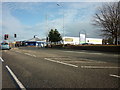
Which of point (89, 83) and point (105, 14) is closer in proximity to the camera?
point (89, 83)

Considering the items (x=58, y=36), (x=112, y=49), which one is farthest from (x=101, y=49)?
(x=58, y=36)

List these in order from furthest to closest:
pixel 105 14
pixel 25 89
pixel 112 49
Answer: pixel 105 14 → pixel 112 49 → pixel 25 89

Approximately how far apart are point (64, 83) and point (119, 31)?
30.3 metres

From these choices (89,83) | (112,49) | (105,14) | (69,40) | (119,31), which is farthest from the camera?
(69,40)

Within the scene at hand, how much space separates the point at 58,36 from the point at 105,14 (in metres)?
41.7

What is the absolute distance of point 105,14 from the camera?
1398 inches

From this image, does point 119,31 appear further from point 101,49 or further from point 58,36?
point 58,36

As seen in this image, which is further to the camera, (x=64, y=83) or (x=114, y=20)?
(x=114, y=20)

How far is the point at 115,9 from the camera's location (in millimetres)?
34125

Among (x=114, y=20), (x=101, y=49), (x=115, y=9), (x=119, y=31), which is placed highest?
(x=115, y=9)

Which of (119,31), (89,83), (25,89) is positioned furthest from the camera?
(119,31)

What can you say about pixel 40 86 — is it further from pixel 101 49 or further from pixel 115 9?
pixel 115 9

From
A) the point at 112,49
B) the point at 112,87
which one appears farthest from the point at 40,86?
the point at 112,49

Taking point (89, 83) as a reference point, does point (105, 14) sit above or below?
above
